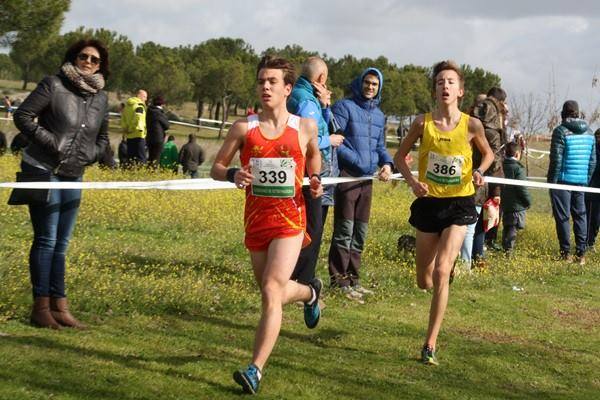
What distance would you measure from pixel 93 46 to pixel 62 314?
200 cm

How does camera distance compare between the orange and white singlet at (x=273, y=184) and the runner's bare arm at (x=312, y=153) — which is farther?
the runner's bare arm at (x=312, y=153)

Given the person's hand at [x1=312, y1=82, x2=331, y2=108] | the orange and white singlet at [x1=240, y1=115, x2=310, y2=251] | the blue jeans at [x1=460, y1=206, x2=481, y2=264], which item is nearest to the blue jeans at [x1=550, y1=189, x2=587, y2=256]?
the blue jeans at [x1=460, y1=206, x2=481, y2=264]

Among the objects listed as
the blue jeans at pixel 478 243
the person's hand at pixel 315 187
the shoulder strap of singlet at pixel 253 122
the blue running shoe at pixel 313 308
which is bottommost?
the blue running shoe at pixel 313 308

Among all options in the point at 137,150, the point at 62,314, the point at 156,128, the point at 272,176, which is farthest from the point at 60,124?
the point at 156,128

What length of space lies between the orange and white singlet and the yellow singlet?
1480 millimetres

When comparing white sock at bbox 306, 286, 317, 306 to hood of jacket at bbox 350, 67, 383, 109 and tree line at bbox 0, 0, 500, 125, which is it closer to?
hood of jacket at bbox 350, 67, 383, 109

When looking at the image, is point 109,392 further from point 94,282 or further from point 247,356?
point 94,282

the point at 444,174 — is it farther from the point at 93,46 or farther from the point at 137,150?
the point at 137,150

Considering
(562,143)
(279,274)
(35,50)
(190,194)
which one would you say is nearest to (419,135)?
(279,274)

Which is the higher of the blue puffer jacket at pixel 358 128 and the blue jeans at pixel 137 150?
the blue puffer jacket at pixel 358 128

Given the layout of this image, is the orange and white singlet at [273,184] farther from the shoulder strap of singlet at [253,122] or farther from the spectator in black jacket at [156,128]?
the spectator in black jacket at [156,128]

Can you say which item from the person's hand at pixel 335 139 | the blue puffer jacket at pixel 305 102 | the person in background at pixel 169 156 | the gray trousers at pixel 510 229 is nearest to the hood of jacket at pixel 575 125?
the gray trousers at pixel 510 229

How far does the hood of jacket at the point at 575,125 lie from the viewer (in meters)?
12.8

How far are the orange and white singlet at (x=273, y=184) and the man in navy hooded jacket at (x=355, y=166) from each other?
321cm
